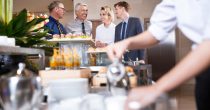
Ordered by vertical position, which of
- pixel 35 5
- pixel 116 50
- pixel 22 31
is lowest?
pixel 116 50

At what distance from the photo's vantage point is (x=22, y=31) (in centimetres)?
176

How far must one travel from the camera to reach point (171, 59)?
6742 millimetres

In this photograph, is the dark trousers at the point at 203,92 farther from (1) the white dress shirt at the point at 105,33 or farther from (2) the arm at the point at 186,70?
(1) the white dress shirt at the point at 105,33

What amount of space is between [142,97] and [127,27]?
359cm

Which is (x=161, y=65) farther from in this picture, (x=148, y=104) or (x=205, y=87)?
(x=148, y=104)

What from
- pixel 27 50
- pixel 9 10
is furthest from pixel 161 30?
pixel 9 10

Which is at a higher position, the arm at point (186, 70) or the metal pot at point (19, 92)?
the arm at point (186, 70)

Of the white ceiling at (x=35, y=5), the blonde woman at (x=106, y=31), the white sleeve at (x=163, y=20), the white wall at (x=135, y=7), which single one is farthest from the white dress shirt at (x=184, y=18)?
the white ceiling at (x=35, y=5)

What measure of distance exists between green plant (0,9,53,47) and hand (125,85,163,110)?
121cm

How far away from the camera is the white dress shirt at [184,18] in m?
0.79

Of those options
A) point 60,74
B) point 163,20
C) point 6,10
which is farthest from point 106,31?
point 163,20

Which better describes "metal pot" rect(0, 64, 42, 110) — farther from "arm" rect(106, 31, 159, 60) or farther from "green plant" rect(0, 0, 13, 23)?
"green plant" rect(0, 0, 13, 23)

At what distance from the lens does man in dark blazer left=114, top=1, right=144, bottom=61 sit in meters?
4.00

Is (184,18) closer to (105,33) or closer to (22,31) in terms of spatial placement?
(22,31)
